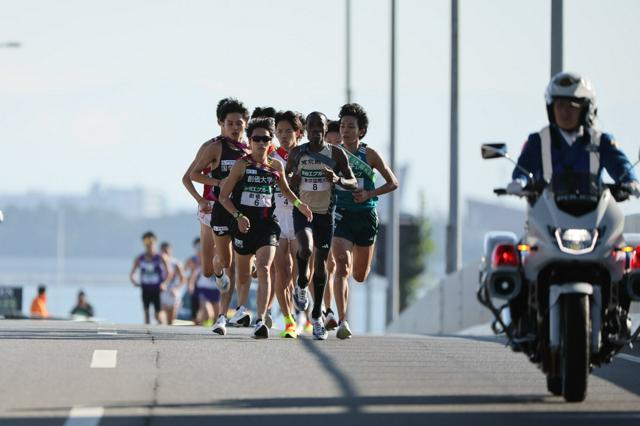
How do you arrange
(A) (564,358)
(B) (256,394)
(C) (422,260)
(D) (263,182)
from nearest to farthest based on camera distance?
(A) (564,358)
(B) (256,394)
(D) (263,182)
(C) (422,260)

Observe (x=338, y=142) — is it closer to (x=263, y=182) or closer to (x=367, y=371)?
(x=263, y=182)

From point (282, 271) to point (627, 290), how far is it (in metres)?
7.25

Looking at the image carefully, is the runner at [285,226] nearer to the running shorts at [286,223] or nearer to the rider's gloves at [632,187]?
the running shorts at [286,223]

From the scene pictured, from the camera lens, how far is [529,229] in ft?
37.8

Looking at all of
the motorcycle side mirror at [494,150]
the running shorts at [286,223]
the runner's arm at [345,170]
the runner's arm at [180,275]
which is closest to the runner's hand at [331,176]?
the runner's arm at [345,170]

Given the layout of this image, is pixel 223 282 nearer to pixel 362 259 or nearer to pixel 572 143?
pixel 362 259

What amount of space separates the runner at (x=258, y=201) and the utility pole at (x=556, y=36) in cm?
1016

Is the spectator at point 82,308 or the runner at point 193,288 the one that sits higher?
the runner at point 193,288

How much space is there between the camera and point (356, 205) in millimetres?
17672

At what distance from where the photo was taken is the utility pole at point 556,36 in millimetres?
26797

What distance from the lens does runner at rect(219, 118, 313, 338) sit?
55.4 feet

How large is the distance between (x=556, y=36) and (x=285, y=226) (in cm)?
944

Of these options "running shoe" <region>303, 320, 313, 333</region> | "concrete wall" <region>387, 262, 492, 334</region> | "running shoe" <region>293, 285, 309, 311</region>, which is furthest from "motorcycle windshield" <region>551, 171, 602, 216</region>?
"concrete wall" <region>387, 262, 492, 334</region>

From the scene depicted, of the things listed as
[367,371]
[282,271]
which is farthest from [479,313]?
[367,371]
